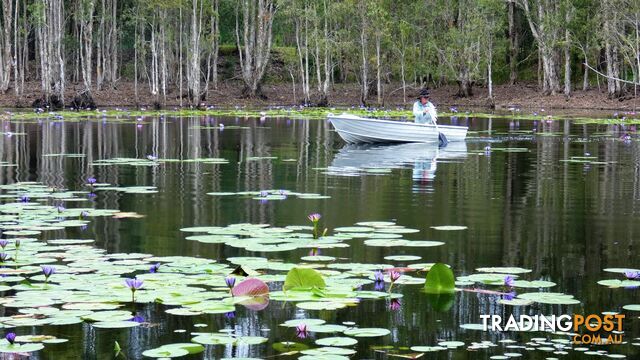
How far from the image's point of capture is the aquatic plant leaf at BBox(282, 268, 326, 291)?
7562mm

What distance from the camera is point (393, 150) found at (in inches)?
944

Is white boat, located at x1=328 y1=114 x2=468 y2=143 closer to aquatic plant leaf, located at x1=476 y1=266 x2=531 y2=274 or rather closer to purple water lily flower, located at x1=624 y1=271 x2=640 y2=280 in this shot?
aquatic plant leaf, located at x1=476 y1=266 x2=531 y2=274

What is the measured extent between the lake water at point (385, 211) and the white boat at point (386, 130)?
1.57ft

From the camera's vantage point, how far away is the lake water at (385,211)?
259 inches

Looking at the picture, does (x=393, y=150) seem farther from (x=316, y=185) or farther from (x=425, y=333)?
(x=425, y=333)

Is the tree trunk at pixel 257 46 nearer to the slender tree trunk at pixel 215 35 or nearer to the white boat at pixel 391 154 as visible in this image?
the slender tree trunk at pixel 215 35

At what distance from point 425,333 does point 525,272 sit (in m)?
2.17

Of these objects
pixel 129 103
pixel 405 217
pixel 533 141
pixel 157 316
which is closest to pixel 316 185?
pixel 405 217

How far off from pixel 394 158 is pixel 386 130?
4387 mm

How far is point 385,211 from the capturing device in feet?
40.9

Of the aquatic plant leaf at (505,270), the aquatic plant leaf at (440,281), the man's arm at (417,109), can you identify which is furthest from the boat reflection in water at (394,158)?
the aquatic plant leaf at (440,281)

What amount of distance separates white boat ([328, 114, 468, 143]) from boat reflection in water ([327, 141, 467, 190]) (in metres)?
0.23

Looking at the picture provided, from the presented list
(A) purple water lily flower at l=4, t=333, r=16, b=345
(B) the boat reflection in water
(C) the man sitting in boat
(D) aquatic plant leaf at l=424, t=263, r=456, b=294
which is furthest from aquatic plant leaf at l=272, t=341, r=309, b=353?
(C) the man sitting in boat

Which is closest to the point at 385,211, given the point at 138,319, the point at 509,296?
the point at 509,296
